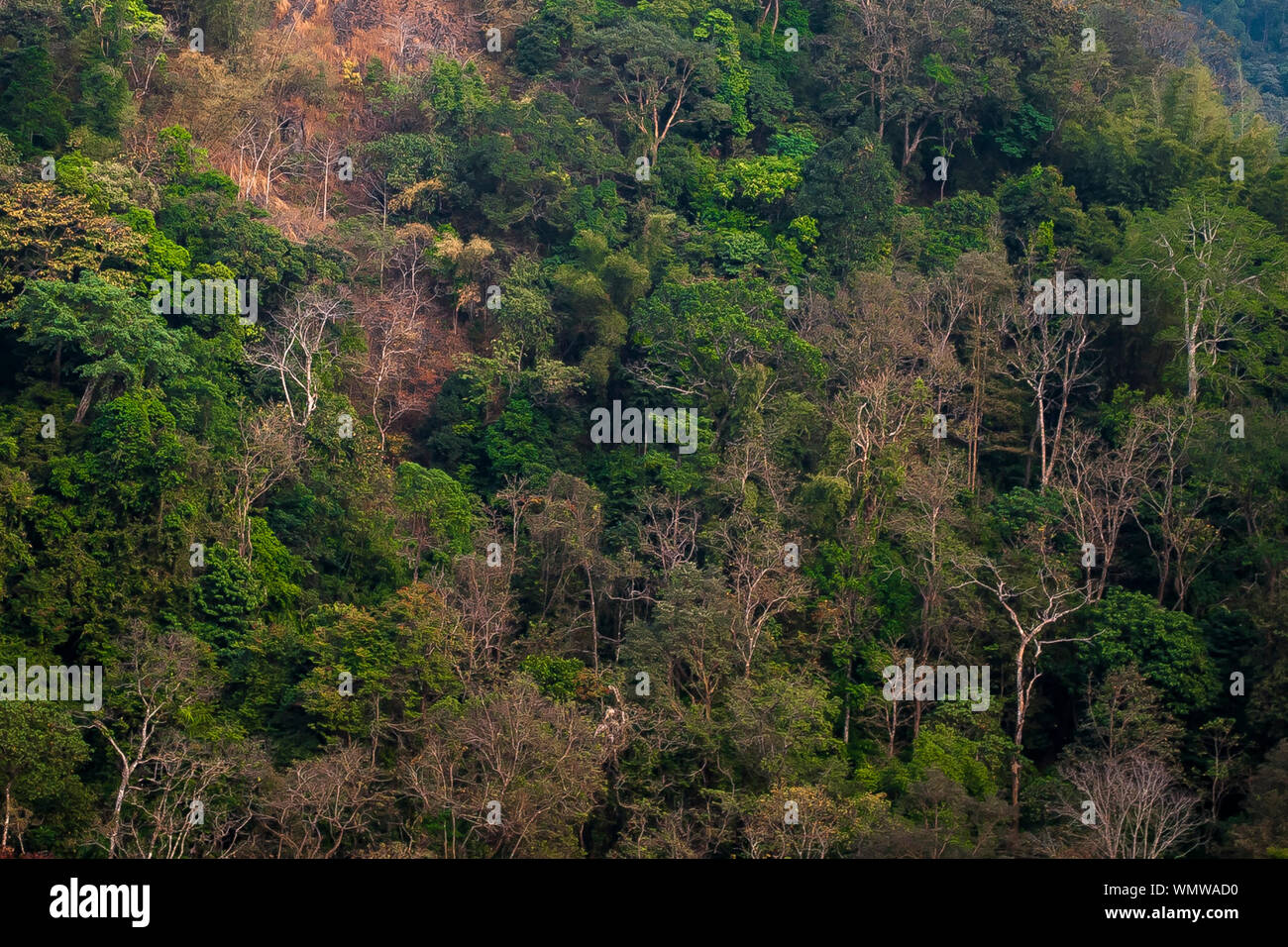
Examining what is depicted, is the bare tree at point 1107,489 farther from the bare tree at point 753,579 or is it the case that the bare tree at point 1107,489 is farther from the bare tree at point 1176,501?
the bare tree at point 753,579

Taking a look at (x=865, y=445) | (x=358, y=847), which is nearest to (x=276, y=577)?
(x=358, y=847)

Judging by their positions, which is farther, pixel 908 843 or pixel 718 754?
pixel 718 754

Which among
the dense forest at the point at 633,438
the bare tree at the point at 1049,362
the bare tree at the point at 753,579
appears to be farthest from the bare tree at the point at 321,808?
the bare tree at the point at 1049,362

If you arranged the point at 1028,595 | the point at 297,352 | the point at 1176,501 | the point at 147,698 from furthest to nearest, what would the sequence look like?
the point at 297,352, the point at 1176,501, the point at 1028,595, the point at 147,698

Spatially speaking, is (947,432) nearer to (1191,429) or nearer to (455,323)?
(1191,429)

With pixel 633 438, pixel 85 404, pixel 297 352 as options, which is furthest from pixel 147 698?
pixel 633 438

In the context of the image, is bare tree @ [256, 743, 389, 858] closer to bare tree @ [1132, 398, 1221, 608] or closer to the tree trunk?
the tree trunk

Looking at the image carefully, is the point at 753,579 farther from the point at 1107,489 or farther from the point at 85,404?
the point at 85,404

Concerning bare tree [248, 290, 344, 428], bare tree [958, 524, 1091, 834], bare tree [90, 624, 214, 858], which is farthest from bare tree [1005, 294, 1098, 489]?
bare tree [90, 624, 214, 858]
